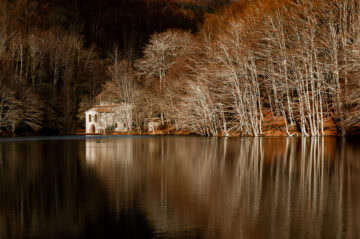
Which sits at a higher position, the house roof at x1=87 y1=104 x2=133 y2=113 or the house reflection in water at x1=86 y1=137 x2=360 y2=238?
the house roof at x1=87 y1=104 x2=133 y2=113

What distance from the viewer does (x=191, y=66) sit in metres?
58.0

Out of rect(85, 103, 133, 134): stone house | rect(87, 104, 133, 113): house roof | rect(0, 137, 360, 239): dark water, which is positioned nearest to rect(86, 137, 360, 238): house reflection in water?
rect(0, 137, 360, 239): dark water

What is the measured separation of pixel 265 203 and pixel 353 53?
27.0m

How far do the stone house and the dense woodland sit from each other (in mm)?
1867

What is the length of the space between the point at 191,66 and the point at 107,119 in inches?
966

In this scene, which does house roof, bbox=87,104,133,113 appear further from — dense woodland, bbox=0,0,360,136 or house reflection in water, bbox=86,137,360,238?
house reflection in water, bbox=86,137,360,238

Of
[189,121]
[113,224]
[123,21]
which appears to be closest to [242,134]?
[189,121]

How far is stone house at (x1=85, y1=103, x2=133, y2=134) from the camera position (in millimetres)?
70281

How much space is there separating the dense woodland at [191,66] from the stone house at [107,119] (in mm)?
1867

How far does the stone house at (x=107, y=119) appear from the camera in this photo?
70281mm

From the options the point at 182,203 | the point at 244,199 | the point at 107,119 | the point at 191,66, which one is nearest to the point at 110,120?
the point at 107,119

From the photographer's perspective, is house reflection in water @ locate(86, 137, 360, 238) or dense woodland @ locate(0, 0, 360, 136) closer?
house reflection in water @ locate(86, 137, 360, 238)

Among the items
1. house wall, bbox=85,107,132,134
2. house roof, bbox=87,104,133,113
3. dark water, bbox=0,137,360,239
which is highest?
house roof, bbox=87,104,133,113

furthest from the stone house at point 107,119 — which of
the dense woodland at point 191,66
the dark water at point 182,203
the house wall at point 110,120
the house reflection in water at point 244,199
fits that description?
the dark water at point 182,203
